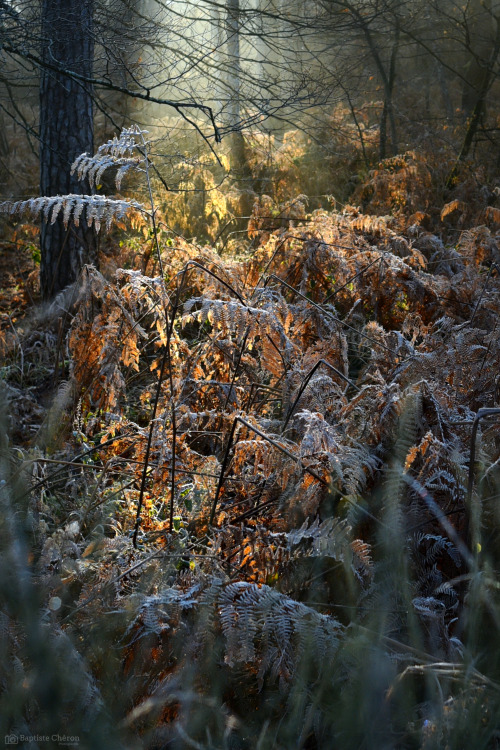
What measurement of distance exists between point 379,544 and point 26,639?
42.1 inches

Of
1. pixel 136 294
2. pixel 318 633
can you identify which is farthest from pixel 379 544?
pixel 136 294

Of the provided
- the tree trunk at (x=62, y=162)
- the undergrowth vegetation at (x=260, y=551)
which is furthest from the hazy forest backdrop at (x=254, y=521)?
the tree trunk at (x=62, y=162)

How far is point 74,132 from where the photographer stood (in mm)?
5320

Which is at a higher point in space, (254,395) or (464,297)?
(464,297)

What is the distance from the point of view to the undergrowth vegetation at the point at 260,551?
142cm

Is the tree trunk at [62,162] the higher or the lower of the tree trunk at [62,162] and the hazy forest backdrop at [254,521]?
the higher

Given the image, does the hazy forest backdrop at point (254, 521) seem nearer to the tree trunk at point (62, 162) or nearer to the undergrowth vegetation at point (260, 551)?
the undergrowth vegetation at point (260, 551)

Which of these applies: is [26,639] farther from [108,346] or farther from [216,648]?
[108,346]

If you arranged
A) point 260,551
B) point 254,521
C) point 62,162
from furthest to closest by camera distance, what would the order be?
point 62,162
point 254,521
point 260,551

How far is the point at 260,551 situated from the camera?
6.54 feet

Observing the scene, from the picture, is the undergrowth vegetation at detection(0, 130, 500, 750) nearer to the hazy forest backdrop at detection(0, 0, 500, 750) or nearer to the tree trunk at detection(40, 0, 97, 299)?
the hazy forest backdrop at detection(0, 0, 500, 750)

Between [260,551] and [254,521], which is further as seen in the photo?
[254,521]

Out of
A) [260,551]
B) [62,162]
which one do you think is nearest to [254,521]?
[260,551]

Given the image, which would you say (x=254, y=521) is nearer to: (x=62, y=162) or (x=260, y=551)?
(x=260, y=551)
